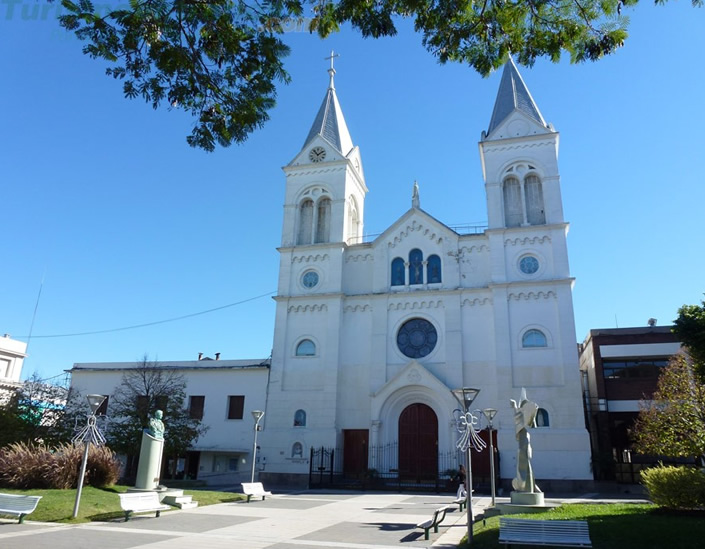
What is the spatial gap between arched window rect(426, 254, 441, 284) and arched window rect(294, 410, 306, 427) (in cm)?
1103

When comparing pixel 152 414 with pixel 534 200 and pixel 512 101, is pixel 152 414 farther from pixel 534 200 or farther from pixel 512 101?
pixel 512 101

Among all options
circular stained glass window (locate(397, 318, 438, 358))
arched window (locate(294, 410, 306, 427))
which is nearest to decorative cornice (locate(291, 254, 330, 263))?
circular stained glass window (locate(397, 318, 438, 358))

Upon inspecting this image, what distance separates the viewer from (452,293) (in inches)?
1256

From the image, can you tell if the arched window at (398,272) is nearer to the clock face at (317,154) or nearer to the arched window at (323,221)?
the arched window at (323,221)

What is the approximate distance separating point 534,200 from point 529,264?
4.52m

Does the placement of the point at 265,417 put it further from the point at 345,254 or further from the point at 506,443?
the point at 506,443

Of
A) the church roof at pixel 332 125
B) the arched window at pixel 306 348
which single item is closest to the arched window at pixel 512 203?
the church roof at pixel 332 125

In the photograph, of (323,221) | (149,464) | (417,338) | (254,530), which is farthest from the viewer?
(323,221)

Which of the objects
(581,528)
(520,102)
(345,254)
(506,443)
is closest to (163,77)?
(581,528)

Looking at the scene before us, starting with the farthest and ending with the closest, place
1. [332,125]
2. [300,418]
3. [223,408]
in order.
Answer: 1. [332,125]
2. [223,408]
3. [300,418]

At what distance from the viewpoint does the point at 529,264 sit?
31.2 m

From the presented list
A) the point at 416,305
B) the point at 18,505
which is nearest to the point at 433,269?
the point at 416,305

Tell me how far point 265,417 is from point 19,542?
22.1 metres

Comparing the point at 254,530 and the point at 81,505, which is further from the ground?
the point at 81,505
